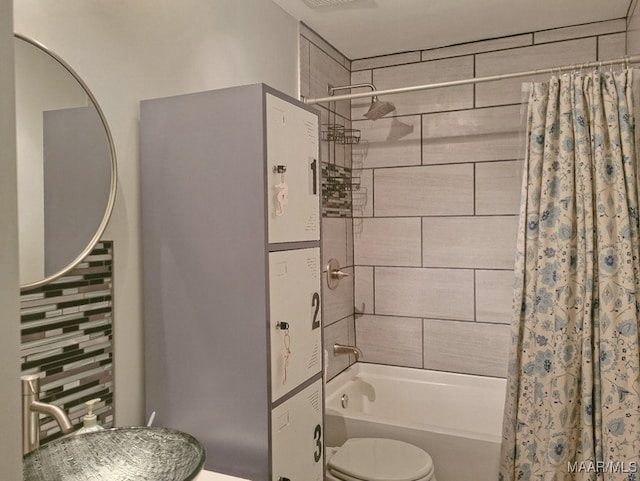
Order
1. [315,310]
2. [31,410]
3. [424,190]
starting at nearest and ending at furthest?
1. [31,410]
2. [315,310]
3. [424,190]

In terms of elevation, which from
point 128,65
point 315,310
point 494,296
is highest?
point 128,65

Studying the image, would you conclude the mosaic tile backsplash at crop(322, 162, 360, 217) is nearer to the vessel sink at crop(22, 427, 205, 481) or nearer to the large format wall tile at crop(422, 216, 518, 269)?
the large format wall tile at crop(422, 216, 518, 269)

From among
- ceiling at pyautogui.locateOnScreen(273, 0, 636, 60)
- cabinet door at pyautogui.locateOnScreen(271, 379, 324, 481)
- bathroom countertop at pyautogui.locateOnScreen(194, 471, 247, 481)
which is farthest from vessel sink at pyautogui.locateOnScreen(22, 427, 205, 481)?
ceiling at pyautogui.locateOnScreen(273, 0, 636, 60)

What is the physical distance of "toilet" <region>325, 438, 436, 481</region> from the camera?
198 centimetres

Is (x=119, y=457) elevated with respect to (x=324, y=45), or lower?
lower

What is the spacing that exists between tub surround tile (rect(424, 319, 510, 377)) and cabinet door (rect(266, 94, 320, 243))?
5.22 feet

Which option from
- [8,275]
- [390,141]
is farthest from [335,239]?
[8,275]

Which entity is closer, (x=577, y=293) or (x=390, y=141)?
(x=577, y=293)

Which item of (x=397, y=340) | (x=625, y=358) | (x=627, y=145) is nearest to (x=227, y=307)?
(x=625, y=358)

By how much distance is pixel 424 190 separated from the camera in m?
3.05

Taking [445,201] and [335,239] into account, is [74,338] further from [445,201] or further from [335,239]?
[445,201]

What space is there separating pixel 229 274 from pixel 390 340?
1922mm

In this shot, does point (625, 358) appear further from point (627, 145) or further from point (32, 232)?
point (32, 232)

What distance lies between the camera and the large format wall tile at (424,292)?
9.74ft
